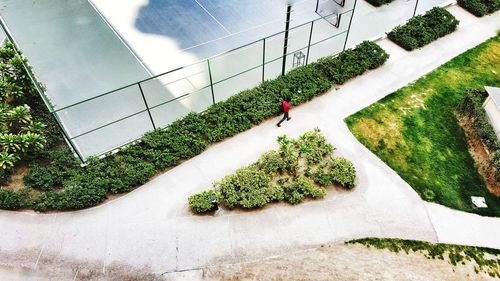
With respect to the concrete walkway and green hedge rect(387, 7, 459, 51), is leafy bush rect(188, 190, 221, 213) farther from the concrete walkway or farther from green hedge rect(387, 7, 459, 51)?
green hedge rect(387, 7, 459, 51)

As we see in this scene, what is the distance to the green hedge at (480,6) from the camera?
65.6 ft

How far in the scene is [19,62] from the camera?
14328mm

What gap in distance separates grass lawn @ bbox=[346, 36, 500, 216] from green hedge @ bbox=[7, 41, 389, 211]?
231cm

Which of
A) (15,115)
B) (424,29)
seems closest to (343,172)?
(424,29)

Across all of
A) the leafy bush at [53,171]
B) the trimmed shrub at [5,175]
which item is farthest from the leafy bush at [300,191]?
the trimmed shrub at [5,175]

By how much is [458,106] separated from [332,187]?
7.51 m

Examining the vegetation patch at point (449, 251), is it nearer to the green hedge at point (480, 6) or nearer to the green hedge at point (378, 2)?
the green hedge at point (378, 2)

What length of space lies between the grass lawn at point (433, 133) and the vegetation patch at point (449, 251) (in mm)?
1616

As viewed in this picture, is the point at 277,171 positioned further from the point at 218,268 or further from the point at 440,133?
the point at 440,133

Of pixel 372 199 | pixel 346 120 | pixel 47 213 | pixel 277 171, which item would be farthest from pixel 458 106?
pixel 47 213

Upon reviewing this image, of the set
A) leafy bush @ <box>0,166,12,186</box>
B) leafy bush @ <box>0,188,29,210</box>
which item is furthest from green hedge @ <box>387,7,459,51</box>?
leafy bush @ <box>0,166,12,186</box>

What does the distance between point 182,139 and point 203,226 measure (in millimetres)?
3508

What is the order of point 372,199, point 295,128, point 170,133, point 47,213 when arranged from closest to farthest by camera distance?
1. point 47,213
2. point 372,199
3. point 170,133
4. point 295,128

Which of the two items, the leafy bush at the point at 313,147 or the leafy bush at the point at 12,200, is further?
the leafy bush at the point at 313,147
